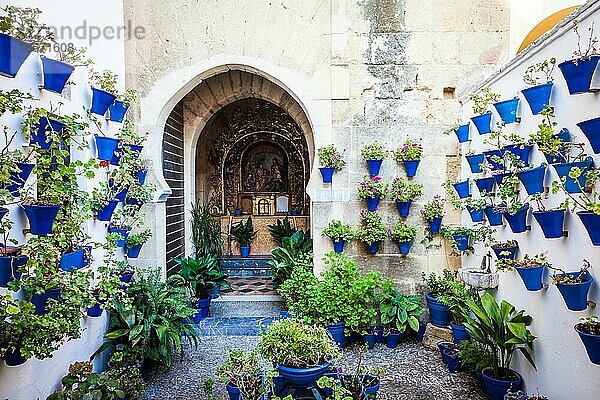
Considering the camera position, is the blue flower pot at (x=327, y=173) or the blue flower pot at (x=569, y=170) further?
the blue flower pot at (x=327, y=173)

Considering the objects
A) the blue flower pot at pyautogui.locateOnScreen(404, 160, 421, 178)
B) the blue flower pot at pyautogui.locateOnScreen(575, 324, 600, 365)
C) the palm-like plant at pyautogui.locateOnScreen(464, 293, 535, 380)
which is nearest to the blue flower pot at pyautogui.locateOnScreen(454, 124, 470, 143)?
the blue flower pot at pyautogui.locateOnScreen(404, 160, 421, 178)

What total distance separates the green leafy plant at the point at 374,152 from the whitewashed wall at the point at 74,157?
2754 mm

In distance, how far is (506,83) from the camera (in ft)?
13.7

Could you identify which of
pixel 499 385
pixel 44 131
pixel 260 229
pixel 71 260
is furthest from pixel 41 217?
pixel 260 229

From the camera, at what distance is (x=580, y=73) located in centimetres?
267

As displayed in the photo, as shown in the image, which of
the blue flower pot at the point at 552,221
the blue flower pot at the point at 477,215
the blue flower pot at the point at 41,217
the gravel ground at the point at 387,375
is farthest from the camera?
the blue flower pot at the point at 477,215

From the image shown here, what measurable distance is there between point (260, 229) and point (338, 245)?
13.0ft

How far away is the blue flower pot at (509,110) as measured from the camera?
383cm

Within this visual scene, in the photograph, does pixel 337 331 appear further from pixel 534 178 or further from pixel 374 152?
pixel 534 178

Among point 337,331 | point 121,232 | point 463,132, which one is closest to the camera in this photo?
point 121,232

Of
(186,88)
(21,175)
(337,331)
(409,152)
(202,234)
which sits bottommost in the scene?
(337,331)

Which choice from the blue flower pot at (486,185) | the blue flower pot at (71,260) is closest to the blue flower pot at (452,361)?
the blue flower pot at (486,185)

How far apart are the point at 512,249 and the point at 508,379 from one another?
3.38 ft

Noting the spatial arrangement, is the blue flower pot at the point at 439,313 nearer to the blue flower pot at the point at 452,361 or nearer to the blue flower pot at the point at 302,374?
the blue flower pot at the point at 452,361
